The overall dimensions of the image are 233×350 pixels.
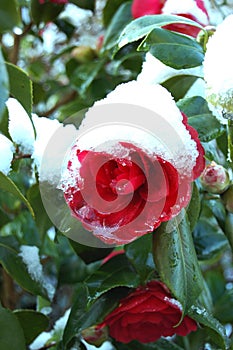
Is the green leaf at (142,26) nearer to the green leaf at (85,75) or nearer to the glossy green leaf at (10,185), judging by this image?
the glossy green leaf at (10,185)

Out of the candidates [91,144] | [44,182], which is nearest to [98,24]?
[44,182]

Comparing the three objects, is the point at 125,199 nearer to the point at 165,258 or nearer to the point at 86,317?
the point at 165,258

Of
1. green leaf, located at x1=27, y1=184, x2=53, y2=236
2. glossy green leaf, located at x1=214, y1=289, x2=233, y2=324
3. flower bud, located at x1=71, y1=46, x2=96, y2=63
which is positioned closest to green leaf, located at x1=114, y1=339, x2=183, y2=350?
glossy green leaf, located at x1=214, y1=289, x2=233, y2=324

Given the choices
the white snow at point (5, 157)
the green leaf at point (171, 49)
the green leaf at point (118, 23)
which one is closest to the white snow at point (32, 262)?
the white snow at point (5, 157)

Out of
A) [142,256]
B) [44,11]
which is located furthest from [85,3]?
[142,256]

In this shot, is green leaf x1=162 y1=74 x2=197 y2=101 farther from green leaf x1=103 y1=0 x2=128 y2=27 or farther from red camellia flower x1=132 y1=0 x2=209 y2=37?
green leaf x1=103 y1=0 x2=128 y2=27

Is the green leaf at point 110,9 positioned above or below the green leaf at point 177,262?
below
